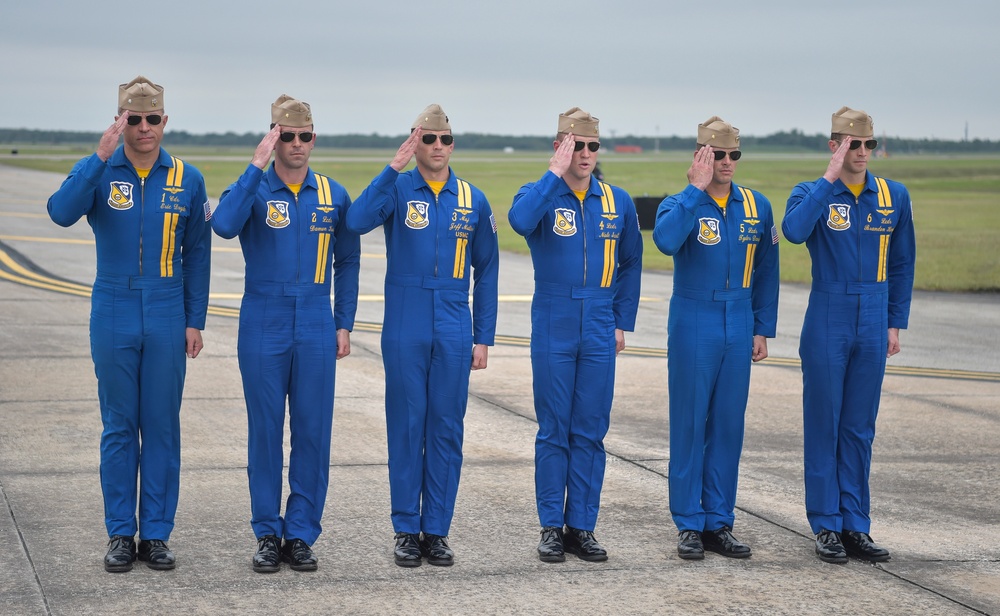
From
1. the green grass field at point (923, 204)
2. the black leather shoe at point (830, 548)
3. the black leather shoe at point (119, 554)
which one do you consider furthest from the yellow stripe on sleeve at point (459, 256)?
the green grass field at point (923, 204)

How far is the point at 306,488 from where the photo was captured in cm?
611

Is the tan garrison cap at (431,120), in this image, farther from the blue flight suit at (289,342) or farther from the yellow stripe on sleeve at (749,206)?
the yellow stripe on sleeve at (749,206)

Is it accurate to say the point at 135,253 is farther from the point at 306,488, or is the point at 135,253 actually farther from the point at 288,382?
the point at 306,488

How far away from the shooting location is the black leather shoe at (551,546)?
20.2 feet

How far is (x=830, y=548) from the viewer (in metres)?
6.37

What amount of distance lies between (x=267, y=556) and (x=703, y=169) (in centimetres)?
292

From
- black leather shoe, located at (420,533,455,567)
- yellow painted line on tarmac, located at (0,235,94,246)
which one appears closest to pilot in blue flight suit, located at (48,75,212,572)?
black leather shoe, located at (420,533,455,567)

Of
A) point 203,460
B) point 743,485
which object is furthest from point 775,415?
point 203,460

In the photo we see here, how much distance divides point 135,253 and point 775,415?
6.10 m

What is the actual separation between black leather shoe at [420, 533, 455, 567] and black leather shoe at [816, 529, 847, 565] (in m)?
1.92

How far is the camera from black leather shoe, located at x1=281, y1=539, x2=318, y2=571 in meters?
5.91

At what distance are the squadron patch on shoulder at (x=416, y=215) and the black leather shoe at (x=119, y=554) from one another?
2062mm

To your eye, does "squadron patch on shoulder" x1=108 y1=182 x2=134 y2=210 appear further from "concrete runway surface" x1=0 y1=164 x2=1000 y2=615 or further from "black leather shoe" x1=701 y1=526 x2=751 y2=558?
"black leather shoe" x1=701 y1=526 x2=751 y2=558

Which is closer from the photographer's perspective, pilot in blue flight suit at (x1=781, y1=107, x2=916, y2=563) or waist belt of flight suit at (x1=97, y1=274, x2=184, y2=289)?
waist belt of flight suit at (x1=97, y1=274, x2=184, y2=289)
